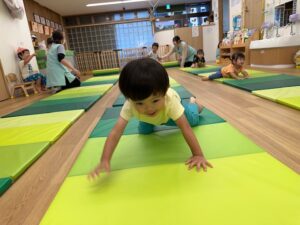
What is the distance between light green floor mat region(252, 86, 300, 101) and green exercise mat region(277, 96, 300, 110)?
7 centimetres

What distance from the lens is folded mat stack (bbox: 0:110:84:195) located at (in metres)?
Answer: 1.29

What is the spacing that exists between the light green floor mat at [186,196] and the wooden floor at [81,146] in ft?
0.37

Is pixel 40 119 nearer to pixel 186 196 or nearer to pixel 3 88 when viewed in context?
pixel 186 196

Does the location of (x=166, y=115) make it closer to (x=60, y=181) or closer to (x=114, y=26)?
(x=60, y=181)

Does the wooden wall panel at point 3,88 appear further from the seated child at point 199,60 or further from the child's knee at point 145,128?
the seated child at point 199,60

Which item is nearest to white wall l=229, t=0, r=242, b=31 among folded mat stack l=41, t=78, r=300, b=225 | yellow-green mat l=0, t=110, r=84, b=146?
yellow-green mat l=0, t=110, r=84, b=146

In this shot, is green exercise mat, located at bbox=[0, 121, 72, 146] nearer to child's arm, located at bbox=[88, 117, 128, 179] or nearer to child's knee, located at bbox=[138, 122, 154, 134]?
child's knee, located at bbox=[138, 122, 154, 134]

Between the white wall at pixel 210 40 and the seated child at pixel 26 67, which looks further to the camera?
the white wall at pixel 210 40

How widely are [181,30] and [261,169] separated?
8.08 metres

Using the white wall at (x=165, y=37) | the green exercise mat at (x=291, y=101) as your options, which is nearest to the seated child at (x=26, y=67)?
the green exercise mat at (x=291, y=101)

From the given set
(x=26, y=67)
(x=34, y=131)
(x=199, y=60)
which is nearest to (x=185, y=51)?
(x=199, y=60)

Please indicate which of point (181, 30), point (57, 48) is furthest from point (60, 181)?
point (181, 30)

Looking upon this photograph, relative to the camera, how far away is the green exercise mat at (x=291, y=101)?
187 cm

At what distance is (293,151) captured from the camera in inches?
48.0
